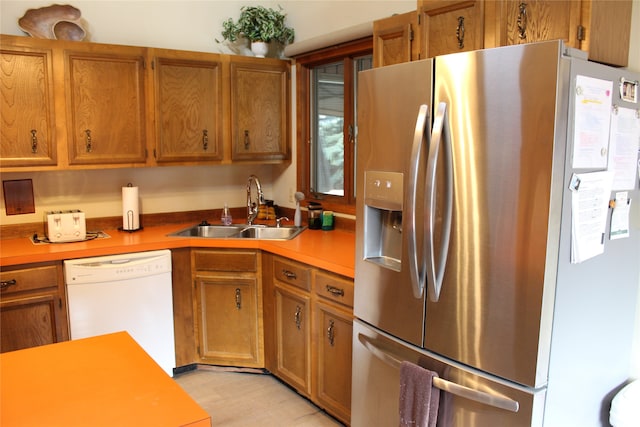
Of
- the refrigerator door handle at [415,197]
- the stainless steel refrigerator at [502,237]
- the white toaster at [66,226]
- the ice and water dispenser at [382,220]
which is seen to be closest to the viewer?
the stainless steel refrigerator at [502,237]

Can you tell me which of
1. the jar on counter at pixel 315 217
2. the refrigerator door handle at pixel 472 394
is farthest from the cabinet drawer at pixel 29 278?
the refrigerator door handle at pixel 472 394

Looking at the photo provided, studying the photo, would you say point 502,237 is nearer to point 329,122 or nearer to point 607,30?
point 607,30

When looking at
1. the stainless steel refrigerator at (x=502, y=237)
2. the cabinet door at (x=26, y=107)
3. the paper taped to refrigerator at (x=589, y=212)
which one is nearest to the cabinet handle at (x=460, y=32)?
the stainless steel refrigerator at (x=502, y=237)

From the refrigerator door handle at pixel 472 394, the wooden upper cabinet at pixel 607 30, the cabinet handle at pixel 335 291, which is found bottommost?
the refrigerator door handle at pixel 472 394

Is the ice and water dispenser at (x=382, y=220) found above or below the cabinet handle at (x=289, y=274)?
above

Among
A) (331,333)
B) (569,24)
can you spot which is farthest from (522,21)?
(331,333)

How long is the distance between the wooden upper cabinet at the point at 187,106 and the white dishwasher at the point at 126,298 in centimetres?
76

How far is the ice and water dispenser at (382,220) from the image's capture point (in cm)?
209

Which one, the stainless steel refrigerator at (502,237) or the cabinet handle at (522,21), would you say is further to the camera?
the cabinet handle at (522,21)

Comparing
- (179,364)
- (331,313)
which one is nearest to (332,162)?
(331,313)

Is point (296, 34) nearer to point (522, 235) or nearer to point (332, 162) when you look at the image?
point (332, 162)

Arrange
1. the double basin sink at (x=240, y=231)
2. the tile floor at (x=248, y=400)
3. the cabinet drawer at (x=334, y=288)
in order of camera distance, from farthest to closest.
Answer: the double basin sink at (x=240, y=231) < the tile floor at (x=248, y=400) < the cabinet drawer at (x=334, y=288)

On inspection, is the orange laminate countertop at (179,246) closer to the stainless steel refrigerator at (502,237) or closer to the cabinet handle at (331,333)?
the cabinet handle at (331,333)

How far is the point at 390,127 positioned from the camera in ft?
6.76
